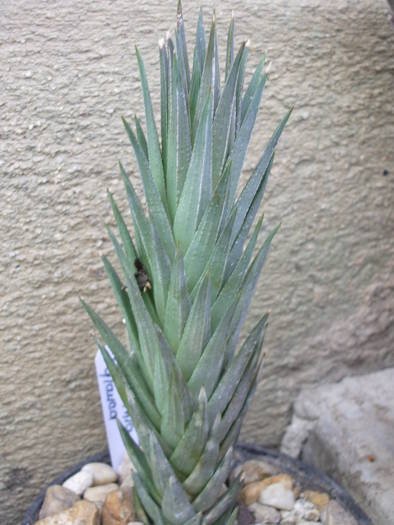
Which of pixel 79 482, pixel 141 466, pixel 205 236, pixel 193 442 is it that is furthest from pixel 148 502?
pixel 205 236

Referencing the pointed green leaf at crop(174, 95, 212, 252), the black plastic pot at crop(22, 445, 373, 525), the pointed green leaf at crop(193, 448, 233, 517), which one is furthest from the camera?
the black plastic pot at crop(22, 445, 373, 525)

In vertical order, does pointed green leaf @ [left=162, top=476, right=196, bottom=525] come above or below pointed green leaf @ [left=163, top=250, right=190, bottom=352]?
below

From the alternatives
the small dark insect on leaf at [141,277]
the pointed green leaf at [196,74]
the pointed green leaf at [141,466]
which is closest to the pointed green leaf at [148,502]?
the pointed green leaf at [141,466]

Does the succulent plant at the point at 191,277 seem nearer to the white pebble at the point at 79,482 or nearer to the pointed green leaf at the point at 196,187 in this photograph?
the pointed green leaf at the point at 196,187

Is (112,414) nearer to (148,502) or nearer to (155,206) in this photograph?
(148,502)

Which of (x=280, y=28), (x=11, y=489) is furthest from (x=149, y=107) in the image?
(x=11, y=489)

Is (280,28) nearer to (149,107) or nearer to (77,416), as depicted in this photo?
(149,107)

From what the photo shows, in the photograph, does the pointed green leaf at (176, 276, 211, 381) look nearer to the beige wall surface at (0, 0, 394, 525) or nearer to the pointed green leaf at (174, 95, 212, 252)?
the pointed green leaf at (174, 95, 212, 252)

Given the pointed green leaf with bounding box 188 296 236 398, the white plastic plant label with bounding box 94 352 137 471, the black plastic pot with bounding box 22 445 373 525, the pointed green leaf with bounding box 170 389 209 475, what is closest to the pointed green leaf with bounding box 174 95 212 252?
the pointed green leaf with bounding box 188 296 236 398
